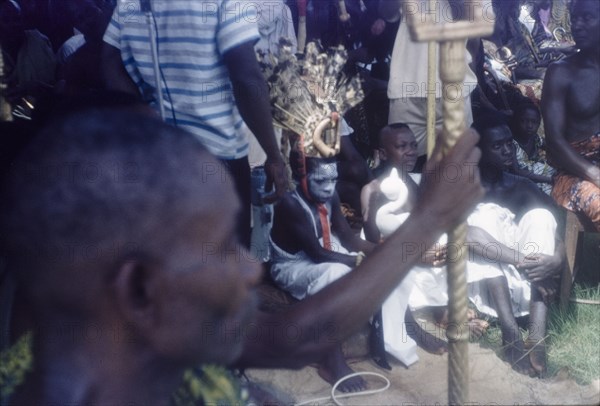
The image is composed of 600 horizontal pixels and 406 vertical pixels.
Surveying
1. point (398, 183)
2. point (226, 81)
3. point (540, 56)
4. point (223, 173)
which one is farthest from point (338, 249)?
point (540, 56)

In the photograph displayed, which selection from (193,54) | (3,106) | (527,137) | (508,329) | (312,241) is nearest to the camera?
(193,54)

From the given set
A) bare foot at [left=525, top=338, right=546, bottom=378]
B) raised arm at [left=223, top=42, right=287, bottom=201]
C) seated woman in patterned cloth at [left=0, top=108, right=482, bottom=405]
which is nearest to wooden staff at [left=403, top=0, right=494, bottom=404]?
seated woman in patterned cloth at [left=0, top=108, right=482, bottom=405]

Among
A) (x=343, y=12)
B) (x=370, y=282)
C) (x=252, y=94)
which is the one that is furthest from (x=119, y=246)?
(x=343, y=12)

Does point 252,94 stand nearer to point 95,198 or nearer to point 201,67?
point 201,67

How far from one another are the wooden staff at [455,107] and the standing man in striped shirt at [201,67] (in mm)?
1102

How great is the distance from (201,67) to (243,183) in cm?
55

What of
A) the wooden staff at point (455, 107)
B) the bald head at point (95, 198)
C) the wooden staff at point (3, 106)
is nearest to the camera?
the bald head at point (95, 198)

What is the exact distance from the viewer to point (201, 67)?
278cm

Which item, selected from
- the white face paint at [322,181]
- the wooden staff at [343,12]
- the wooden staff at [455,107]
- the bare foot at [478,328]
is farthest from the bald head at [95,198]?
the bare foot at [478,328]

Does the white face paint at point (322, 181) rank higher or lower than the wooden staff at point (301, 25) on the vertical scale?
lower

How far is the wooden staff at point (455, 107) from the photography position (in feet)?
5.32

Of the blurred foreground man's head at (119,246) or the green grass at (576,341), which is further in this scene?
the green grass at (576,341)

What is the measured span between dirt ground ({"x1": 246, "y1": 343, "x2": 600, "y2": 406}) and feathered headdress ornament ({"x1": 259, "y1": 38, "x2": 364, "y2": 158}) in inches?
45.8

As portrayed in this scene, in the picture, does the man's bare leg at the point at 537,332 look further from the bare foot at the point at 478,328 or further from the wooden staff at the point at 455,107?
the wooden staff at the point at 455,107
